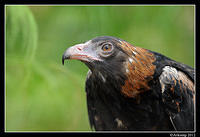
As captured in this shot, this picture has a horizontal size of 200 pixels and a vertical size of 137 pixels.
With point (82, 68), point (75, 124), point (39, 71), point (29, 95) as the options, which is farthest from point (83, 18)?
point (75, 124)

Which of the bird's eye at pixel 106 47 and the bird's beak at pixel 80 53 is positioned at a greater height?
the bird's eye at pixel 106 47

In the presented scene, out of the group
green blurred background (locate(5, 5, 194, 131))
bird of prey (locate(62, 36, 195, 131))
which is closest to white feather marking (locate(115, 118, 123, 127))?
bird of prey (locate(62, 36, 195, 131))

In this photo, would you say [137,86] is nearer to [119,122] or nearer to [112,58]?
[112,58]

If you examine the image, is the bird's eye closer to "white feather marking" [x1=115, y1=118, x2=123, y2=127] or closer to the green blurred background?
"white feather marking" [x1=115, y1=118, x2=123, y2=127]

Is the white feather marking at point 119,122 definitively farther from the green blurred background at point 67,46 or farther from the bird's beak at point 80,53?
the green blurred background at point 67,46

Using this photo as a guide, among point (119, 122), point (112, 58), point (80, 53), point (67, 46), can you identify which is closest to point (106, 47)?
point (112, 58)

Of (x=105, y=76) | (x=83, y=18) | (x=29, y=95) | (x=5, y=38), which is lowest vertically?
(x=29, y=95)

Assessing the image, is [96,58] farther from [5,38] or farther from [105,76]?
[5,38]

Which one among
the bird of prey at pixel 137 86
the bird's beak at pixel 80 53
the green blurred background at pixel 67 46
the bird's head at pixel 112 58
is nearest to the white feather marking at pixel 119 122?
the bird of prey at pixel 137 86
